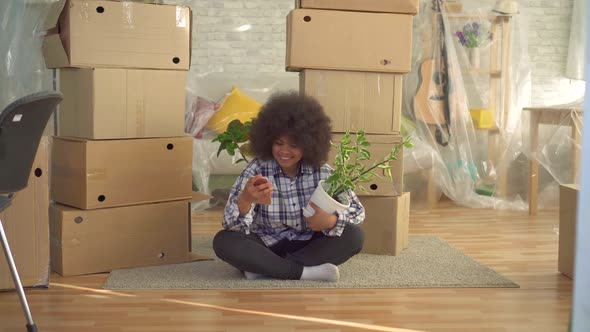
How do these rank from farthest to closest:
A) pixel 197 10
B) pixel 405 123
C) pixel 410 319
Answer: pixel 197 10 < pixel 405 123 < pixel 410 319

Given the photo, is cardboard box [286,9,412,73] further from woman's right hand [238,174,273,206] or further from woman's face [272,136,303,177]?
woman's right hand [238,174,273,206]

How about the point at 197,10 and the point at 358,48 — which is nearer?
the point at 358,48

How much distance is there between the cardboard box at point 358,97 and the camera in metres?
3.24

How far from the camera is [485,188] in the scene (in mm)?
4957

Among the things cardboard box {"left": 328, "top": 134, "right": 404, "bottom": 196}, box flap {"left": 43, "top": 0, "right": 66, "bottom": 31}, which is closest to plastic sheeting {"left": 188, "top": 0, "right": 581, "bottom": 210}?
cardboard box {"left": 328, "top": 134, "right": 404, "bottom": 196}

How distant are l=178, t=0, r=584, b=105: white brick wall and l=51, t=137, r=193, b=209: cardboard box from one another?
2358 millimetres

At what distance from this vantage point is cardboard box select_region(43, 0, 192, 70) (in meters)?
2.88

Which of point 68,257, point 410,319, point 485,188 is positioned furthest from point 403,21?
point 485,188

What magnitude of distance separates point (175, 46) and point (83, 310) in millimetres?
1071

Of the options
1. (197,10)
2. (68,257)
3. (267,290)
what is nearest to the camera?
(267,290)

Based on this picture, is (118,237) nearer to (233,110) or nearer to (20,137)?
(20,137)

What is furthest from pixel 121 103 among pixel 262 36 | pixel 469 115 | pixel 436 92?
pixel 262 36

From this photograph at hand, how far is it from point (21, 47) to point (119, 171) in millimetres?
631

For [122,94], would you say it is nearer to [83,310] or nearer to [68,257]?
[68,257]
